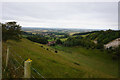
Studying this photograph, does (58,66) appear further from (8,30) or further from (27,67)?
(8,30)

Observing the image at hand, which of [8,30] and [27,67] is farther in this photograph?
[8,30]

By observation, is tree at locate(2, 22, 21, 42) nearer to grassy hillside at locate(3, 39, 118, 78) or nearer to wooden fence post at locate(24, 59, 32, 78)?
grassy hillside at locate(3, 39, 118, 78)

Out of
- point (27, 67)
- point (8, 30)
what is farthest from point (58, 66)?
point (8, 30)

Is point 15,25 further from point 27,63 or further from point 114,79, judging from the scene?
point 114,79

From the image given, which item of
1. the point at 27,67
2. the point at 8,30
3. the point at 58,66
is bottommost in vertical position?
the point at 58,66

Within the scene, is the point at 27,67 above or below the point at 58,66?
above

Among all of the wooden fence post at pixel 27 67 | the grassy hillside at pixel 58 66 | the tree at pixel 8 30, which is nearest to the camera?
the wooden fence post at pixel 27 67

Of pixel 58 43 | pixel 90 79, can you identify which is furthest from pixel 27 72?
pixel 58 43

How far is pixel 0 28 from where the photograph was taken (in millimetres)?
19859

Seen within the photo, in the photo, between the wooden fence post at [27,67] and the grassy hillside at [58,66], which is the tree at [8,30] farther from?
the wooden fence post at [27,67]

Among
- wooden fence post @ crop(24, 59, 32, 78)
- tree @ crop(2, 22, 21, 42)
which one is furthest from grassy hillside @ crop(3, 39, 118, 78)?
wooden fence post @ crop(24, 59, 32, 78)

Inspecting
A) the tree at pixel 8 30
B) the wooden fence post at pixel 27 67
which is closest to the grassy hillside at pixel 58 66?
the tree at pixel 8 30

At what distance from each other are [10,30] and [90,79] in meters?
22.9

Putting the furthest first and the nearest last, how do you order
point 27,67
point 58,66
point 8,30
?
point 8,30 → point 58,66 → point 27,67
